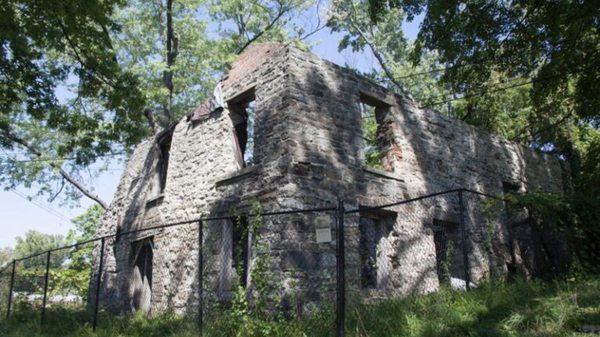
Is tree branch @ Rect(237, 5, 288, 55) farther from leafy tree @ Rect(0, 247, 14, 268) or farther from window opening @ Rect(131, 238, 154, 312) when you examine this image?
leafy tree @ Rect(0, 247, 14, 268)

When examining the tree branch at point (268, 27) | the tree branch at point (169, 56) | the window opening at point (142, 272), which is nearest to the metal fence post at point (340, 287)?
the window opening at point (142, 272)

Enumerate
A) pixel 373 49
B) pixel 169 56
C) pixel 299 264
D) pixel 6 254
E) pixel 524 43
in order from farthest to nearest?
pixel 6 254, pixel 373 49, pixel 169 56, pixel 524 43, pixel 299 264

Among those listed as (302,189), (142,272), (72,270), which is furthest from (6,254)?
(302,189)

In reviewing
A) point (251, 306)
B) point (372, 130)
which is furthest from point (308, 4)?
point (251, 306)

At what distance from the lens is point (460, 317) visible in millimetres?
5695

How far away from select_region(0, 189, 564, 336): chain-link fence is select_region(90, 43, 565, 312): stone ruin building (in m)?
0.03

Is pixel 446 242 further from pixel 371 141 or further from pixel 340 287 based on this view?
pixel 371 141

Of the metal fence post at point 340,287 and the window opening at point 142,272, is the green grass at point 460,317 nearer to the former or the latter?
the metal fence post at point 340,287

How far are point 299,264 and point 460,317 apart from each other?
284 centimetres

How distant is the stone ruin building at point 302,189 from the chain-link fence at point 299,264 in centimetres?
3

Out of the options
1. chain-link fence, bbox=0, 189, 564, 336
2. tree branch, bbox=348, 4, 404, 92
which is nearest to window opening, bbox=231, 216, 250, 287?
chain-link fence, bbox=0, 189, 564, 336

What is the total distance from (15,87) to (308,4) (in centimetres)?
1612

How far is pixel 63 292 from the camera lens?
12078 mm

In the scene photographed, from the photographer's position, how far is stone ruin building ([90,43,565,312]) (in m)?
8.23
